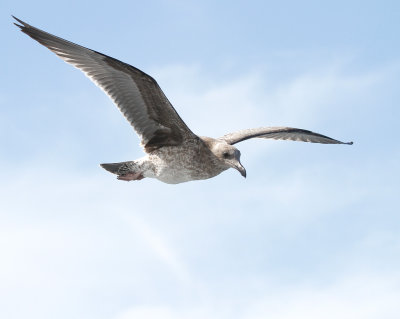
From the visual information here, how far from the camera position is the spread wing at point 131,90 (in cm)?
1270

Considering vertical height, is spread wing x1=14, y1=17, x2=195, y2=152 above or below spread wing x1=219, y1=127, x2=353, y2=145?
below

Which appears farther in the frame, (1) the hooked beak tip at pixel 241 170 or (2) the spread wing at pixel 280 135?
(2) the spread wing at pixel 280 135

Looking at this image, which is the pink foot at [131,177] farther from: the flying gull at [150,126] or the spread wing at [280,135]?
the spread wing at [280,135]

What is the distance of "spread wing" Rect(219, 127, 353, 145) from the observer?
1602 centimetres

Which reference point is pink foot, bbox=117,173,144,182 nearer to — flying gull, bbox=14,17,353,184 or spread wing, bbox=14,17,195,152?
flying gull, bbox=14,17,353,184

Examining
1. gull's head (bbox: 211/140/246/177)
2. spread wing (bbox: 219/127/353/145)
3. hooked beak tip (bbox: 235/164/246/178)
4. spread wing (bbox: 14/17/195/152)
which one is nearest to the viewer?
spread wing (bbox: 14/17/195/152)

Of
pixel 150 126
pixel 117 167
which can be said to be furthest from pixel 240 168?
pixel 117 167

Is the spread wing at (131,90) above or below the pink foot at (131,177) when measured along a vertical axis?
above

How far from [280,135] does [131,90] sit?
5894 mm

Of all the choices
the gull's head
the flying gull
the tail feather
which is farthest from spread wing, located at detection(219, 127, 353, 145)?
the tail feather

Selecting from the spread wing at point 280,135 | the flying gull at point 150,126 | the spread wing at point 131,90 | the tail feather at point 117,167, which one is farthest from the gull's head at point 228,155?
the tail feather at point 117,167

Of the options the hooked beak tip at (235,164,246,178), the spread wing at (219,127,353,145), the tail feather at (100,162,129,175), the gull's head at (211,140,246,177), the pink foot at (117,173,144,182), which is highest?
the spread wing at (219,127,353,145)

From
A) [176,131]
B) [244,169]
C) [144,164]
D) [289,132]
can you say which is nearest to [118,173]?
[144,164]

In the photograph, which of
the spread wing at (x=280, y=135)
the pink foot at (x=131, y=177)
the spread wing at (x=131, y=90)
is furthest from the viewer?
the spread wing at (x=280, y=135)
